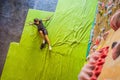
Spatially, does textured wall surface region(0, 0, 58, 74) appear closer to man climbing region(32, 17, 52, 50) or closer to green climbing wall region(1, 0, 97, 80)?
green climbing wall region(1, 0, 97, 80)

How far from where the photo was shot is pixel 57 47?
2592 mm

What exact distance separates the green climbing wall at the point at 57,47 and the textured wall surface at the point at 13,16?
0.24 feet

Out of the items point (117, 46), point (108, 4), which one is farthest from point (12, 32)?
point (117, 46)

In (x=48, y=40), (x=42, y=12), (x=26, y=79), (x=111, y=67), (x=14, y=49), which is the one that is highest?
(x=111, y=67)

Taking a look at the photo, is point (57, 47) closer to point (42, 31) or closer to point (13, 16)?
point (42, 31)

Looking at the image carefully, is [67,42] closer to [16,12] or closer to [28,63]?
[28,63]

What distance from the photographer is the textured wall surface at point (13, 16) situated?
2.67 m

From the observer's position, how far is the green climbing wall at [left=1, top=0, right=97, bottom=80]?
246 cm

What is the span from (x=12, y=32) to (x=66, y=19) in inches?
29.1

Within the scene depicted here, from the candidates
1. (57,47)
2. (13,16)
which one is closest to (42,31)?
(57,47)

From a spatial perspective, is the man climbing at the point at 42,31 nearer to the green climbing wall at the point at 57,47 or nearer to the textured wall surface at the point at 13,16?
the green climbing wall at the point at 57,47

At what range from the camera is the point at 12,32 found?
2723mm

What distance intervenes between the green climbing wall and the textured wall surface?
72 millimetres

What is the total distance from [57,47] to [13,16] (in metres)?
0.76
